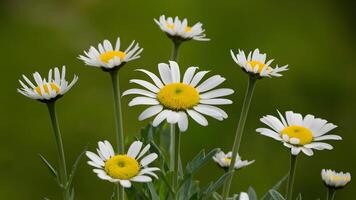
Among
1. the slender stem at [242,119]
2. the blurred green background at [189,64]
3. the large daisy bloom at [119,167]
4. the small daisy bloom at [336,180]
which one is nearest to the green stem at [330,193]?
the small daisy bloom at [336,180]

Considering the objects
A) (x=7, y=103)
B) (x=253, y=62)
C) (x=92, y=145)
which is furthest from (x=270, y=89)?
(x=253, y=62)

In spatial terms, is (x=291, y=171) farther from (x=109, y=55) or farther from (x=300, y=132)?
(x=109, y=55)

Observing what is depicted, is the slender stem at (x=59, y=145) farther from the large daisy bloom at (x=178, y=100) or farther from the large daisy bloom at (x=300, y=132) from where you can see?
the large daisy bloom at (x=300, y=132)

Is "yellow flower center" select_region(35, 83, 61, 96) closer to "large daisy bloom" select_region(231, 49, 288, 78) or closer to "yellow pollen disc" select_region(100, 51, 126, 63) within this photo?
"yellow pollen disc" select_region(100, 51, 126, 63)

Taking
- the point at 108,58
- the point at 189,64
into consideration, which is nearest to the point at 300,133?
the point at 108,58

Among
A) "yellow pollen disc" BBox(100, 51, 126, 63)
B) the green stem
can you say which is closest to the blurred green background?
the green stem

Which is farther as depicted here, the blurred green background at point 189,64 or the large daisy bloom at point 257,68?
the blurred green background at point 189,64
